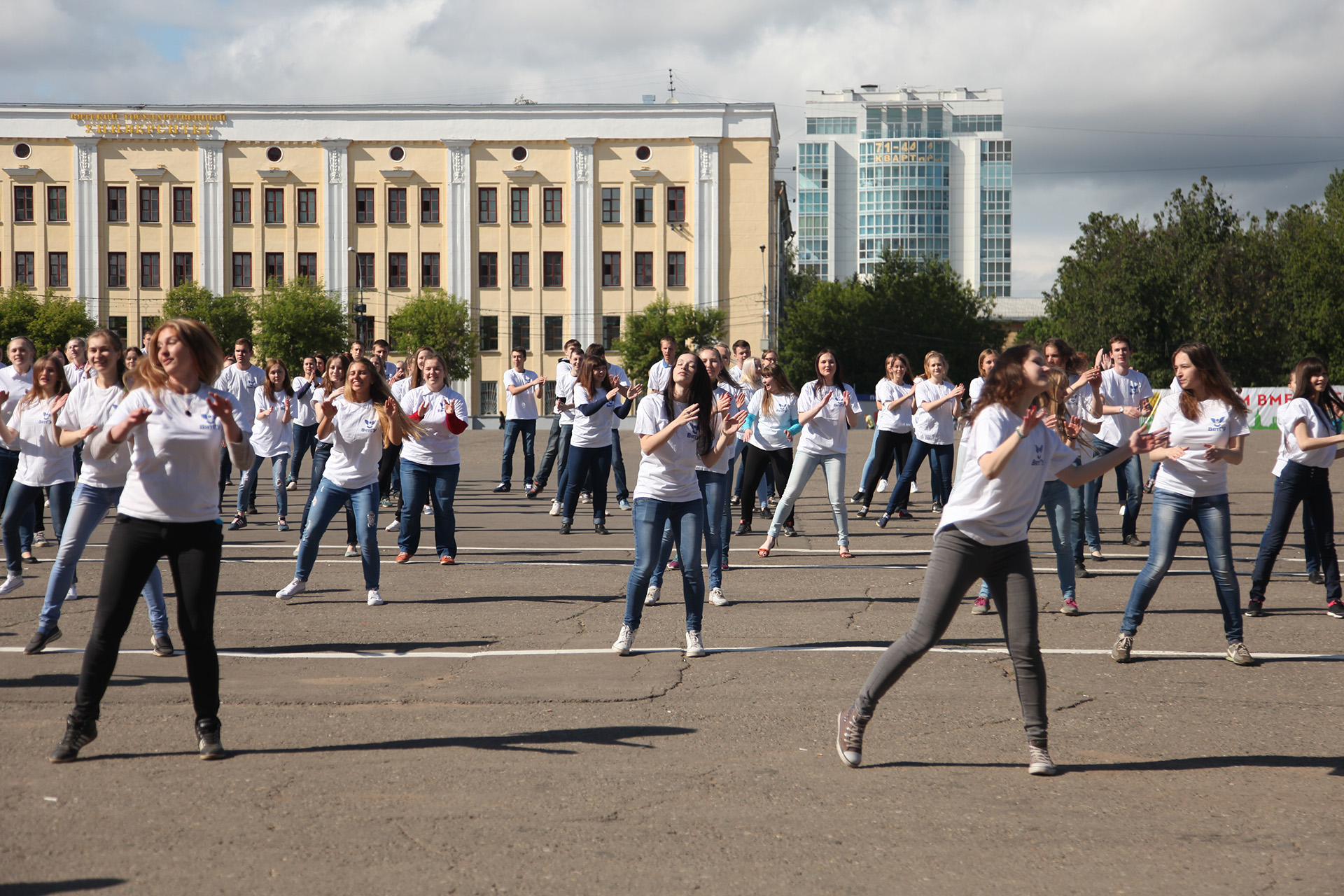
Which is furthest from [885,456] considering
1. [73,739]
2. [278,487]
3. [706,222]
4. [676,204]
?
[676,204]

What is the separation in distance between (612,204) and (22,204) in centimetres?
3457

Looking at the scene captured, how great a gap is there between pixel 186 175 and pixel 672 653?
239ft

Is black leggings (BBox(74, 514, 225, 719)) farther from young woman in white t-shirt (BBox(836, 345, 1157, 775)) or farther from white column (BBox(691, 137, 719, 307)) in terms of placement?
white column (BBox(691, 137, 719, 307))

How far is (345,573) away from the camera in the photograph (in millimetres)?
10609

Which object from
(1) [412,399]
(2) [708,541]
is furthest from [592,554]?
(2) [708,541]

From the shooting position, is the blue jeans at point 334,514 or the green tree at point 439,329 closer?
the blue jeans at point 334,514

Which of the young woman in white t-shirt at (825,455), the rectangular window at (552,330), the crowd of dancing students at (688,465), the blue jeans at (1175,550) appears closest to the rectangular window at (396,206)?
the rectangular window at (552,330)

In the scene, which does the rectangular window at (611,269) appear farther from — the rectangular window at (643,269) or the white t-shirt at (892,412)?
the white t-shirt at (892,412)

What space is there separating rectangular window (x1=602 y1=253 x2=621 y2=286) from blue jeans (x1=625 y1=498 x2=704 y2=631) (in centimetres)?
6732

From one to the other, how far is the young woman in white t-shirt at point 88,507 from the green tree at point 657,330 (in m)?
58.8

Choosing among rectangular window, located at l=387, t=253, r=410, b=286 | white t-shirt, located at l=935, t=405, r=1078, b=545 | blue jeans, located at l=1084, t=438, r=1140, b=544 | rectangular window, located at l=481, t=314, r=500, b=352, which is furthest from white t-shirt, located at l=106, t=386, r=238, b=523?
rectangular window, located at l=387, t=253, r=410, b=286

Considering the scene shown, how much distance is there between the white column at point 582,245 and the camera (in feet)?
238

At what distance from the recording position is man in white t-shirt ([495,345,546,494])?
17.9 m

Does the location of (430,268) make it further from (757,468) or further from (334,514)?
(334,514)
